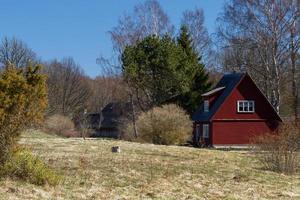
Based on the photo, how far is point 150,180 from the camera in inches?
545

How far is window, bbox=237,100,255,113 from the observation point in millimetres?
46456

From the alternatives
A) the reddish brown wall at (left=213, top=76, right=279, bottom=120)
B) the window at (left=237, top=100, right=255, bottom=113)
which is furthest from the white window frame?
the window at (left=237, top=100, right=255, bottom=113)

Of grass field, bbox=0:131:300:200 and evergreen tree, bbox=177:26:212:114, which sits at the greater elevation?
evergreen tree, bbox=177:26:212:114

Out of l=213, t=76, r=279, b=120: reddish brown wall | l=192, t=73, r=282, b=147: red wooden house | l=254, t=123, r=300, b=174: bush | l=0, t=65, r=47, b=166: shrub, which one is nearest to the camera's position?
l=0, t=65, r=47, b=166: shrub

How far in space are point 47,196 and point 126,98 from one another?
51.1 m

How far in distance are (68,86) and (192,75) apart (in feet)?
108

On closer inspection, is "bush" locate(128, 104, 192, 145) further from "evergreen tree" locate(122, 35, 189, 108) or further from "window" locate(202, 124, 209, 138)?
"evergreen tree" locate(122, 35, 189, 108)

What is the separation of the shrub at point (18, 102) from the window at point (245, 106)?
3613 cm

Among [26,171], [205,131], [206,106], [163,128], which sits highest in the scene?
[206,106]

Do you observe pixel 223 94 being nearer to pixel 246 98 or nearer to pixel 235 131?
pixel 246 98

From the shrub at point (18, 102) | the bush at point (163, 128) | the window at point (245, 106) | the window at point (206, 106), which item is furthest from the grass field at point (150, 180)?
the window at point (206, 106)

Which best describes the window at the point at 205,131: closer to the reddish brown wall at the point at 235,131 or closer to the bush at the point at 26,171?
the reddish brown wall at the point at 235,131

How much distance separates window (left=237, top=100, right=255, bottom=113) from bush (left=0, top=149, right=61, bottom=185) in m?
35.9

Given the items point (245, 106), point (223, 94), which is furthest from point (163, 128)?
point (245, 106)
